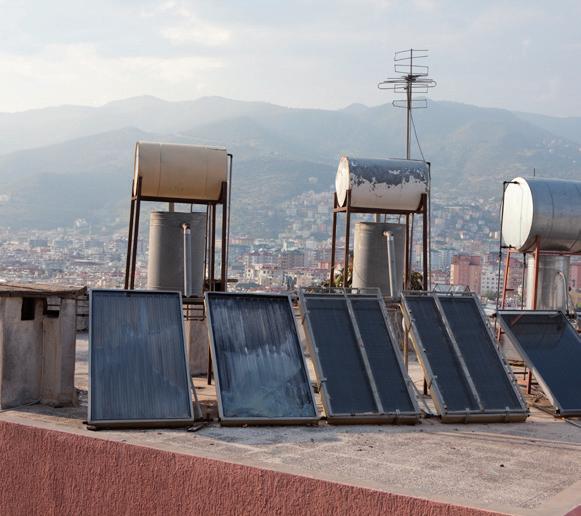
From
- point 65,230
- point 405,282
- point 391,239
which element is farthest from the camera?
point 65,230

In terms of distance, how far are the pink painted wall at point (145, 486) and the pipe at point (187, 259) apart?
392cm

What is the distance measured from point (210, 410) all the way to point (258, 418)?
92cm

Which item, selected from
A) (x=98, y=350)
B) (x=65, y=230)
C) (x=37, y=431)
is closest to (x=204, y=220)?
(x=98, y=350)

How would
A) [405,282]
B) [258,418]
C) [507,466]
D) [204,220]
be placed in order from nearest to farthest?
[507,466]
[258,418]
[204,220]
[405,282]

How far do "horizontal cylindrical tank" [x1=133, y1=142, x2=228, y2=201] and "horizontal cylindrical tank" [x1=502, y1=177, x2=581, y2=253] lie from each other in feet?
20.0

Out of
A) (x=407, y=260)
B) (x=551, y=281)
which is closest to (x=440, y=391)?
(x=407, y=260)

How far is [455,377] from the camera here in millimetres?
10906

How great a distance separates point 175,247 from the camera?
45.1 ft

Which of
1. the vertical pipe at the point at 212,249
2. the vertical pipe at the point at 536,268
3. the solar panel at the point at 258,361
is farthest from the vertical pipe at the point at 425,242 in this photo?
the solar panel at the point at 258,361

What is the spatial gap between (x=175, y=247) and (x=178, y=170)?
1130mm

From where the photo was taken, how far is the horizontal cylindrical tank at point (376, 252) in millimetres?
15586

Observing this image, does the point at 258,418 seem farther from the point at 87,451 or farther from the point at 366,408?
the point at 87,451

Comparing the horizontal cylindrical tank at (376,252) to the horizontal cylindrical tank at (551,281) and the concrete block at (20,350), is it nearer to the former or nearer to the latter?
the horizontal cylindrical tank at (551,281)

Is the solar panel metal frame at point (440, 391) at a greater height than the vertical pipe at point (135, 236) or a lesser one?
lesser
